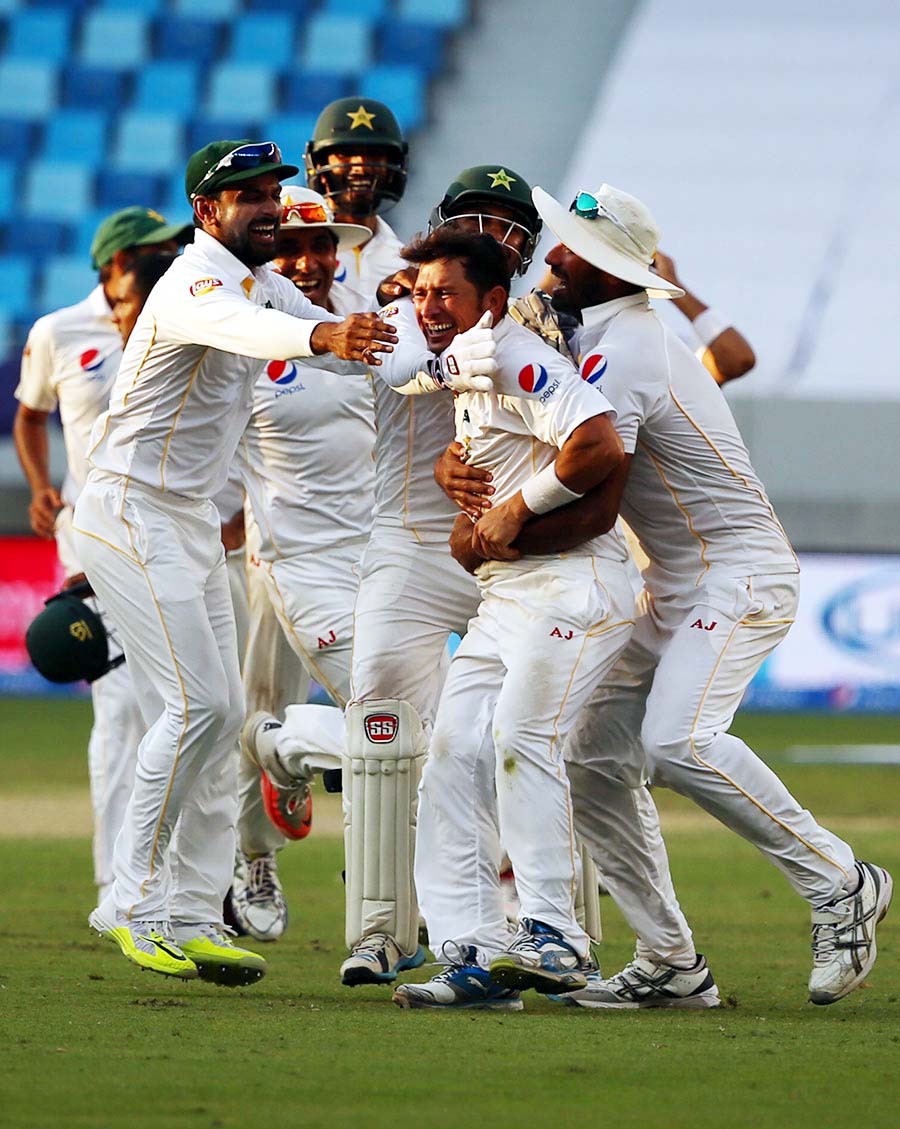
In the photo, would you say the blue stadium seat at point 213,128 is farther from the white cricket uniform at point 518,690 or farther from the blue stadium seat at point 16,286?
the white cricket uniform at point 518,690

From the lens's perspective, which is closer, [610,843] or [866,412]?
[610,843]

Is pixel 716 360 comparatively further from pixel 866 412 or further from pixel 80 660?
pixel 866 412

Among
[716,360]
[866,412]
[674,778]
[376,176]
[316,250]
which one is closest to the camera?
[674,778]

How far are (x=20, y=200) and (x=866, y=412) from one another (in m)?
8.43

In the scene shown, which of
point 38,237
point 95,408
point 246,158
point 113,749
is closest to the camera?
point 246,158

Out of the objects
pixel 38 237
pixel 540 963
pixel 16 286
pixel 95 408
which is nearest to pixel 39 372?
pixel 95 408

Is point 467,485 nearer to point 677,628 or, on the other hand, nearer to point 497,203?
point 677,628

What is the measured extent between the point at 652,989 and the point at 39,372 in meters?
3.59

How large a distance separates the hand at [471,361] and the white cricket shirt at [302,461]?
1739 millimetres

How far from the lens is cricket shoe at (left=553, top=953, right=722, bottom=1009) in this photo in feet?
14.3

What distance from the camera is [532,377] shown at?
4.14m

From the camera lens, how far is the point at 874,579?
1728 cm

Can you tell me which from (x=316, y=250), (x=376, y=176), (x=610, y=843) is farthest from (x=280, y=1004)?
(x=376, y=176)

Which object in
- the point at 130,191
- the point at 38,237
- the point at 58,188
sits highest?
the point at 130,191
